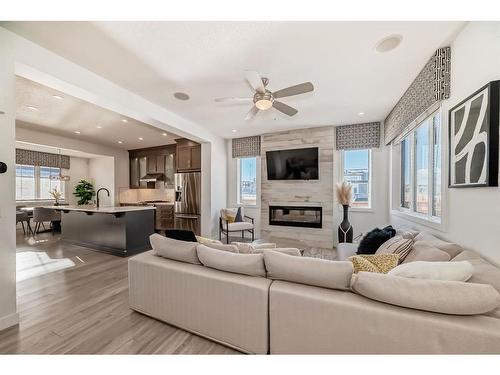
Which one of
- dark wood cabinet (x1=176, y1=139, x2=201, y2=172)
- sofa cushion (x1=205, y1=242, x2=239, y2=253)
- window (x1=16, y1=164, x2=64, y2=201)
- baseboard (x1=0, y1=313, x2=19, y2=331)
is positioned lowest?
baseboard (x1=0, y1=313, x2=19, y2=331)

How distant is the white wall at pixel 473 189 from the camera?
1543mm

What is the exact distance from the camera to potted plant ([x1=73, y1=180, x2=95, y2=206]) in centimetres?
708

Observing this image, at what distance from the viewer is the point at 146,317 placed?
202 cm

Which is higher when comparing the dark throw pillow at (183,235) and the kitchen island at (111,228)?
the dark throw pillow at (183,235)

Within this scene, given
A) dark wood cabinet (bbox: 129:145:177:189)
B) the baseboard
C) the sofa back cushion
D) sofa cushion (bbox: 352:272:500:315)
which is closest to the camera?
sofa cushion (bbox: 352:272:500:315)

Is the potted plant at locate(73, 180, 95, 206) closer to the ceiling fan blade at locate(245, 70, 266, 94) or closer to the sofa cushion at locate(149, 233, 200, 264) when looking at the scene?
the sofa cushion at locate(149, 233, 200, 264)

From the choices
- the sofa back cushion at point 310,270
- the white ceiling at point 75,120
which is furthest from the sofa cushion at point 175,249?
the white ceiling at point 75,120

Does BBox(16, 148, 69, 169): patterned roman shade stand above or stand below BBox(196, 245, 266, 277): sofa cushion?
above

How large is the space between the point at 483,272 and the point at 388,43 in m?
2.10

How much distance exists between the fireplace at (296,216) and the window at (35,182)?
6.97 m

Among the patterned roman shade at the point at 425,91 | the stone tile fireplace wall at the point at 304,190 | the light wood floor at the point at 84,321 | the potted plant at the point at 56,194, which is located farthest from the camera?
the potted plant at the point at 56,194

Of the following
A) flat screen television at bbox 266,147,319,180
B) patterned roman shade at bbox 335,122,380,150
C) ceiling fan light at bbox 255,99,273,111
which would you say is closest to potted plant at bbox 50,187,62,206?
flat screen television at bbox 266,147,319,180

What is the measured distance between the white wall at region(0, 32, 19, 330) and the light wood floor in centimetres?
23

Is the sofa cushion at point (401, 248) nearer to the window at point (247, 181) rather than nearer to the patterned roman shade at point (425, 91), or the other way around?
the patterned roman shade at point (425, 91)
